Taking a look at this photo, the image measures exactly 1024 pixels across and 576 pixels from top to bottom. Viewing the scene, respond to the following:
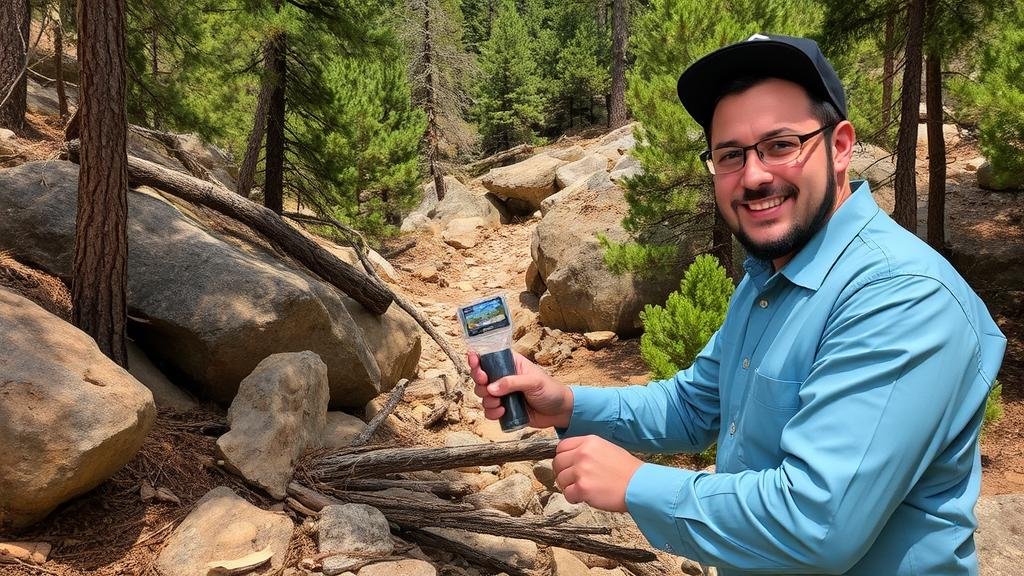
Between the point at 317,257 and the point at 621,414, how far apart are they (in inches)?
195

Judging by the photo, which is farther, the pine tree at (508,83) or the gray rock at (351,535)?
the pine tree at (508,83)

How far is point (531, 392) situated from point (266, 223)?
4923mm

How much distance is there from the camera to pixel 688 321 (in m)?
6.73

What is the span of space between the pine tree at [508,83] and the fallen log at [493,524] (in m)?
23.6

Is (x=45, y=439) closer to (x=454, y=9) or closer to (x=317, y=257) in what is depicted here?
(x=317, y=257)

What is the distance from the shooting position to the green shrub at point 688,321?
6684 mm

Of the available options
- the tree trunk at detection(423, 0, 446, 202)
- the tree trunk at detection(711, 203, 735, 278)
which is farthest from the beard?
the tree trunk at detection(423, 0, 446, 202)

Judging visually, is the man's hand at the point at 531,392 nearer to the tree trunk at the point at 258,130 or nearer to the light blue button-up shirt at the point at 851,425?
the light blue button-up shirt at the point at 851,425

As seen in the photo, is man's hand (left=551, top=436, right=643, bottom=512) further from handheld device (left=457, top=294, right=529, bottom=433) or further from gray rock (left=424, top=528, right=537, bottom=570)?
gray rock (left=424, top=528, right=537, bottom=570)

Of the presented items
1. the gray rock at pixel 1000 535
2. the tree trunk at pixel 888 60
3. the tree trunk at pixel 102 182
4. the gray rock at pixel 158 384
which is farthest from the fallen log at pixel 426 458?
the tree trunk at pixel 888 60

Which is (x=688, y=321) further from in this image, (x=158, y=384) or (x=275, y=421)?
(x=158, y=384)

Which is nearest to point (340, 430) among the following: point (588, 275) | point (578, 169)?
point (588, 275)

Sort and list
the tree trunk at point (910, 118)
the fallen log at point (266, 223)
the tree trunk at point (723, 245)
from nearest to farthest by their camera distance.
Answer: the fallen log at point (266, 223), the tree trunk at point (910, 118), the tree trunk at point (723, 245)

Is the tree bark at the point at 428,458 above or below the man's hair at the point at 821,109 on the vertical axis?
below
